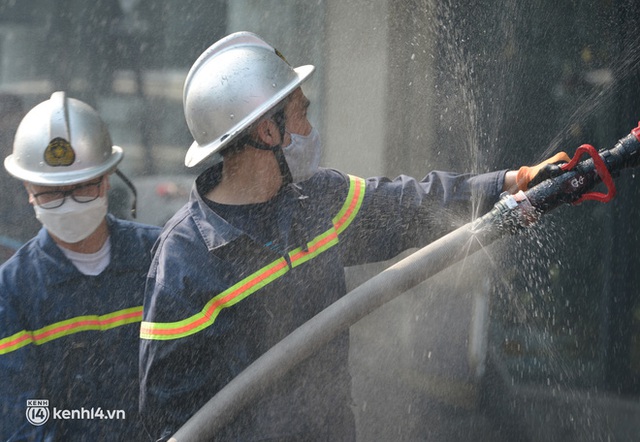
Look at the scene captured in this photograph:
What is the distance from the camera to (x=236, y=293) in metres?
2.58


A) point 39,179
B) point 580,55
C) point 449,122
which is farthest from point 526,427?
point 39,179

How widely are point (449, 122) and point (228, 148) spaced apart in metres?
1.82

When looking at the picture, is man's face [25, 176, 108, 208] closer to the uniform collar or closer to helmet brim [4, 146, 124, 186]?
helmet brim [4, 146, 124, 186]

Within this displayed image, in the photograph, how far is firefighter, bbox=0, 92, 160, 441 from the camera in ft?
10.2

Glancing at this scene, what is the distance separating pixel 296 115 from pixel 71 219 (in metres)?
1.00

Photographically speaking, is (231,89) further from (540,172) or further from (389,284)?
(540,172)

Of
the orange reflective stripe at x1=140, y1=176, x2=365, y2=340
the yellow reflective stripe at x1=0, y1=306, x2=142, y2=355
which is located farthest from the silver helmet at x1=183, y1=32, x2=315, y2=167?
the yellow reflective stripe at x1=0, y1=306, x2=142, y2=355

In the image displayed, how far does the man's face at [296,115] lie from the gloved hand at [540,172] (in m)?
0.69

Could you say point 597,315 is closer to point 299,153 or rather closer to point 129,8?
point 299,153

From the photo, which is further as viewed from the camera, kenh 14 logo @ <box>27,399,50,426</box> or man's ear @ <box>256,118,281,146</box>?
kenh 14 logo @ <box>27,399,50,426</box>

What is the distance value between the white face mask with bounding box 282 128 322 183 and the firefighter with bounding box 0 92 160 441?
Result: 0.86 m

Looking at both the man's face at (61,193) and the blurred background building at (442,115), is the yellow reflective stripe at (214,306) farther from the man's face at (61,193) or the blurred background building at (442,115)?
the blurred background building at (442,115)

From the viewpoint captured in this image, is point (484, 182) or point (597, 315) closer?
→ point (484, 182)

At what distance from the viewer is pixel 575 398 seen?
4426 millimetres
